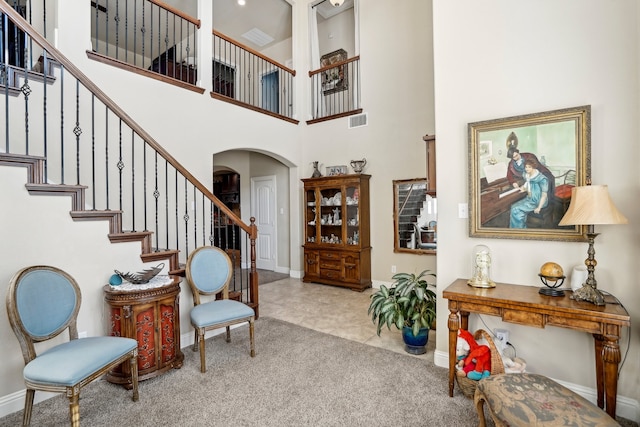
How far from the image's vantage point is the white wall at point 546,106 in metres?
2.01

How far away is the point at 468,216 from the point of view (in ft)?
8.25

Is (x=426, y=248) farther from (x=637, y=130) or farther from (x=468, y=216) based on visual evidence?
(x=637, y=130)

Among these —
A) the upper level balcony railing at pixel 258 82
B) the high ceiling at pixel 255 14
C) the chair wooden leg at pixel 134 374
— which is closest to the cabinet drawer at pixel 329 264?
the upper level balcony railing at pixel 258 82

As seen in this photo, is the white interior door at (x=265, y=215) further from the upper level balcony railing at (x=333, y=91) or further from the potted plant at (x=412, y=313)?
the potted plant at (x=412, y=313)

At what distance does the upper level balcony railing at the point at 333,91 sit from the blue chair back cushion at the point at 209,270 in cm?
376

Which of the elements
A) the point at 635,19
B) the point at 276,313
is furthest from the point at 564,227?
the point at 276,313

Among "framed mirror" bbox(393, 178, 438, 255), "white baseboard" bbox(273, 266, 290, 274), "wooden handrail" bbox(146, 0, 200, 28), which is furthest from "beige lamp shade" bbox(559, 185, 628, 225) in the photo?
"white baseboard" bbox(273, 266, 290, 274)

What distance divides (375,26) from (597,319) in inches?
209

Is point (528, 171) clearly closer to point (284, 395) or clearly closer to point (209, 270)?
point (284, 395)

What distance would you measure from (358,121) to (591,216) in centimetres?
422

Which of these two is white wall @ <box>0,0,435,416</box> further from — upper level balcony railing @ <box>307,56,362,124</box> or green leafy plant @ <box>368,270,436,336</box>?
green leafy plant @ <box>368,270,436,336</box>

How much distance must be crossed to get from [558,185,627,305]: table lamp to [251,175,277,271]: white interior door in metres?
5.56

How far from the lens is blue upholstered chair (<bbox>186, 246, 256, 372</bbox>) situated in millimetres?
2598

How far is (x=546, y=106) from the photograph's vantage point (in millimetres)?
2238
